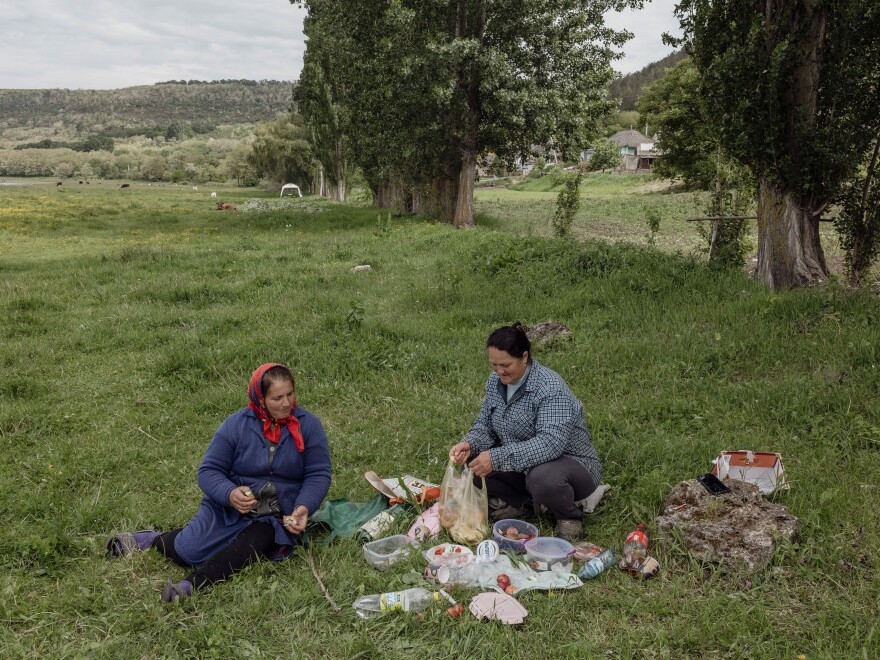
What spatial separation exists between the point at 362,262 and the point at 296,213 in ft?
50.2

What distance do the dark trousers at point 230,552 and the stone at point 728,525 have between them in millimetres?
2422

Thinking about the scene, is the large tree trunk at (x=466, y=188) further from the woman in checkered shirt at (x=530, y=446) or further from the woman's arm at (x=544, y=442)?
the woman's arm at (x=544, y=442)

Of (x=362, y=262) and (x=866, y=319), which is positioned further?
(x=362, y=262)

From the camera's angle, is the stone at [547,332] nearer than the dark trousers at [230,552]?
No

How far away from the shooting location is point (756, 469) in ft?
15.3

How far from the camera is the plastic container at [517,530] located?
4.21 m

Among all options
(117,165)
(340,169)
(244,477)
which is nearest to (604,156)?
(244,477)

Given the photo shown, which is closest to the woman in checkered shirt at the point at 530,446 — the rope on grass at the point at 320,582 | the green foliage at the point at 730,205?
the rope on grass at the point at 320,582

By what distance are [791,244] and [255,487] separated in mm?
7897

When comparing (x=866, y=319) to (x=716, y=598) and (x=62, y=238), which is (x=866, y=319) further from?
(x=62, y=238)

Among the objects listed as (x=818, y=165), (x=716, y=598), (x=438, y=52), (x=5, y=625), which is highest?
(x=438, y=52)

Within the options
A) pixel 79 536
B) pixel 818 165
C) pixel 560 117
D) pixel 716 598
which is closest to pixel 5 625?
pixel 79 536

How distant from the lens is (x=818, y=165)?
872cm

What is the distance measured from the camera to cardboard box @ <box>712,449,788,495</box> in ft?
15.1
